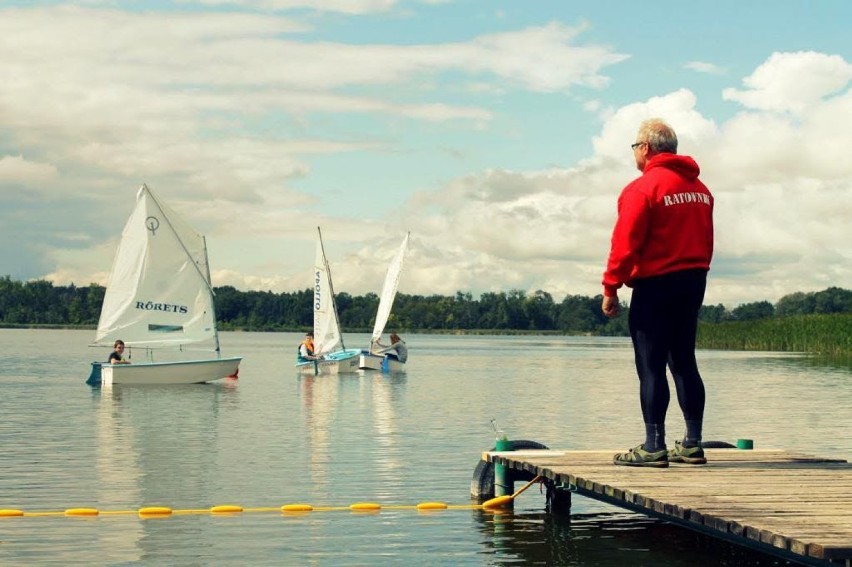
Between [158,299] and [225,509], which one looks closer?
[225,509]

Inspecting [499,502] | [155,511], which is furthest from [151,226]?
[499,502]

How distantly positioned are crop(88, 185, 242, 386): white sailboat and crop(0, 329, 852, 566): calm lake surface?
0.90 m

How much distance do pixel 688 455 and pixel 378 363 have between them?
51.6 metres

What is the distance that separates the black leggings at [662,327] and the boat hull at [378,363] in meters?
50.6

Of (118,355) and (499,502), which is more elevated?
(118,355)

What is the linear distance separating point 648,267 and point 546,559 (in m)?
3.17

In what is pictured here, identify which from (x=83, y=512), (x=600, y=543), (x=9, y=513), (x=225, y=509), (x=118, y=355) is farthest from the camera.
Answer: (x=118, y=355)

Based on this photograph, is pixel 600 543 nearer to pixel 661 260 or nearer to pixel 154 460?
pixel 661 260

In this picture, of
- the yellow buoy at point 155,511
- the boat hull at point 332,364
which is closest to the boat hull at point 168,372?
the boat hull at point 332,364

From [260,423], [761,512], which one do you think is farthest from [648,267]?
[260,423]

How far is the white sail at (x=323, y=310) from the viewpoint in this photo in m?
60.2

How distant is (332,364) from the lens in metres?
61.8

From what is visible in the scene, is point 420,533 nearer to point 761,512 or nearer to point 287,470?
point 761,512

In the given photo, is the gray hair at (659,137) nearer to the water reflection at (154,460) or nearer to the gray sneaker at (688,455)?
the gray sneaker at (688,455)
